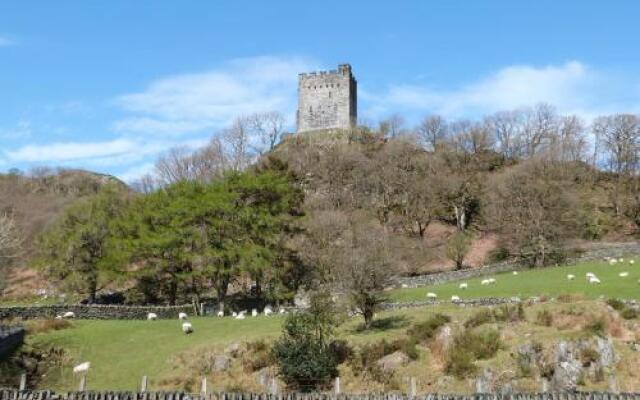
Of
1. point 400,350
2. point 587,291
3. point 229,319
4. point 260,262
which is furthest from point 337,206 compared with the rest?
point 400,350

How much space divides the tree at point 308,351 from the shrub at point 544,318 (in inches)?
416

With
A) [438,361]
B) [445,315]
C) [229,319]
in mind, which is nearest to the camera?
[438,361]

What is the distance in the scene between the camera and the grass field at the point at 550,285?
41531mm

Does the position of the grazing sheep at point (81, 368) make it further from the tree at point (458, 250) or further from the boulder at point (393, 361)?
the tree at point (458, 250)

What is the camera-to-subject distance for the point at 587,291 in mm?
41188

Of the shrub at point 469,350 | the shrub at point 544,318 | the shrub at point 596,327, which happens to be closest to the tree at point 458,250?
the shrub at point 544,318

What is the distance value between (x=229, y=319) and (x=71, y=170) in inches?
3823

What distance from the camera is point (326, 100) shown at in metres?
104

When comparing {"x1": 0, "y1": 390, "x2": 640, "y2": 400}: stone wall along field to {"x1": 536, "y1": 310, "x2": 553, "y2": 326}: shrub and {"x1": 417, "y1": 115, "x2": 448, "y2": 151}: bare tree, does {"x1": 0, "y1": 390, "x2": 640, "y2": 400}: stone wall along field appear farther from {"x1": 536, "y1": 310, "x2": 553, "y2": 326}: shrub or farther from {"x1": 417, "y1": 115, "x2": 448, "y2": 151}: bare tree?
{"x1": 417, "y1": 115, "x2": 448, "y2": 151}: bare tree

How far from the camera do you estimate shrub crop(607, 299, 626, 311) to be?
34.8 metres

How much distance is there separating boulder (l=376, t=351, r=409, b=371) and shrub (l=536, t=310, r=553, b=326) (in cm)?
740

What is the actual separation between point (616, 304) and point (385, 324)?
1224cm

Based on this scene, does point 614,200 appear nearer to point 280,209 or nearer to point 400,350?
point 280,209

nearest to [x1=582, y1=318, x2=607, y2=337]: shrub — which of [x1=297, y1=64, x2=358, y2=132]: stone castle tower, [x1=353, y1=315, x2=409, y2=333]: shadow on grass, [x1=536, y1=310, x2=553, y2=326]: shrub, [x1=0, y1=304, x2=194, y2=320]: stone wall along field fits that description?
[x1=536, y1=310, x2=553, y2=326]: shrub
